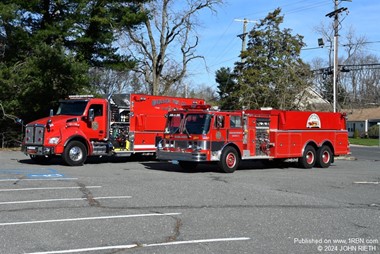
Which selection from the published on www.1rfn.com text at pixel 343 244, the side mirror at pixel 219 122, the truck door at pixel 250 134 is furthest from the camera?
the truck door at pixel 250 134

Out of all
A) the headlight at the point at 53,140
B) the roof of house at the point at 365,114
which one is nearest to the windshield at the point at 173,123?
the headlight at the point at 53,140

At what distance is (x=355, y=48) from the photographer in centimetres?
5847

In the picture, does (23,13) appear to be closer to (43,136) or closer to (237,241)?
(43,136)

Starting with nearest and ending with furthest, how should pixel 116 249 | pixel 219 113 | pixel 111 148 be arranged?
pixel 116 249, pixel 219 113, pixel 111 148

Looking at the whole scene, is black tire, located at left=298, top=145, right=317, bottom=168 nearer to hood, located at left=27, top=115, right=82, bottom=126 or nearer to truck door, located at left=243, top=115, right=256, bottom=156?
truck door, located at left=243, top=115, right=256, bottom=156

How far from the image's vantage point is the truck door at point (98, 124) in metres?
19.4

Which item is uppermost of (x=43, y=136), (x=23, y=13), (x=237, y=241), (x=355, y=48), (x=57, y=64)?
(x=355, y=48)

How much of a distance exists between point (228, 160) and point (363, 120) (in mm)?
64413

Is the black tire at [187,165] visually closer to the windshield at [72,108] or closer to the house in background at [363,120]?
the windshield at [72,108]

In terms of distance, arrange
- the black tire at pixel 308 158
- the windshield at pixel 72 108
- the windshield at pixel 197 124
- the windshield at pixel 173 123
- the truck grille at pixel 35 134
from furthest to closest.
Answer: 1. the black tire at pixel 308 158
2. the windshield at pixel 72 108
3. the truck grille at pixel 35 134
4. the windshield at pixel 173 123
5. the windshield at pixel 197 124

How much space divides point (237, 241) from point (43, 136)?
42.4 feet

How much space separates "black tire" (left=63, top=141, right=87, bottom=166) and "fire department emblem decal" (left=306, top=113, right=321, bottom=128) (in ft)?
32.0

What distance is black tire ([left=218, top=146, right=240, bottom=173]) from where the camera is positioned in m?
17.6

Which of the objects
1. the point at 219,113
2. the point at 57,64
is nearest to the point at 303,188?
the point at 219,113
